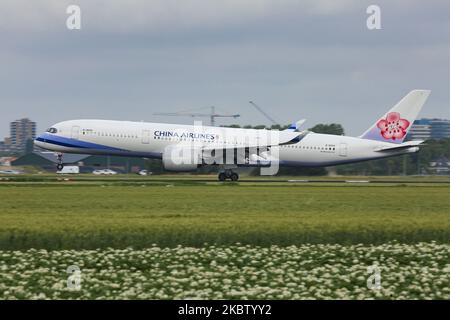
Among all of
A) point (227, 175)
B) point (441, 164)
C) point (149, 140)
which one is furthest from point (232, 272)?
point (441, 164)

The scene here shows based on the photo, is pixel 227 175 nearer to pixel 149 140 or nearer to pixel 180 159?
pixel 180 159

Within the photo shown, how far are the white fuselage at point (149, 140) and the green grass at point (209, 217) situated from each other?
50.6 ft

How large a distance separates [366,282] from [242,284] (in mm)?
2935

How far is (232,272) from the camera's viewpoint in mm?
19641

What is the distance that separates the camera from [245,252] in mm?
22578

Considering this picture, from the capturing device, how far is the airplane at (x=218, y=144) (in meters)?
65.2

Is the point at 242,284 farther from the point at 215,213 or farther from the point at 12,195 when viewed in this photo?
the point at 12,195

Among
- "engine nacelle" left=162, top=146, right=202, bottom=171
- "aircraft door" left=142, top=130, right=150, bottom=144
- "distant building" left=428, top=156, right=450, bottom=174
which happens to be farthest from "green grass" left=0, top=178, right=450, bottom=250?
"distant building" left=428, top=156, right=450, bottom=174

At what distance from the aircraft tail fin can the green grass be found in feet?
81.0

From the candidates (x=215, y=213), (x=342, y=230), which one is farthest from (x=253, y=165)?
(x=342, y=230)

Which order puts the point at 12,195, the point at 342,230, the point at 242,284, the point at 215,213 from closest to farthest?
the point at 242,284 → the point at 342,230 → the point at 215,213 → the point at 12,195

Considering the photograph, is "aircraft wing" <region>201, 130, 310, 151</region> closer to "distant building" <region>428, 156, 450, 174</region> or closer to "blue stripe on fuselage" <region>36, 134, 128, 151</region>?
"blue stripe on fuselage" <region>36, 134, 128, 151</region>

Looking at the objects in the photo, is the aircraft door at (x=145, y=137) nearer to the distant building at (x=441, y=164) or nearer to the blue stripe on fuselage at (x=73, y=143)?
the blue stripe on fuselage at (x=73, y=143)

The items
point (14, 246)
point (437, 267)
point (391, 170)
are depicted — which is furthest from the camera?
point (391, 170)
